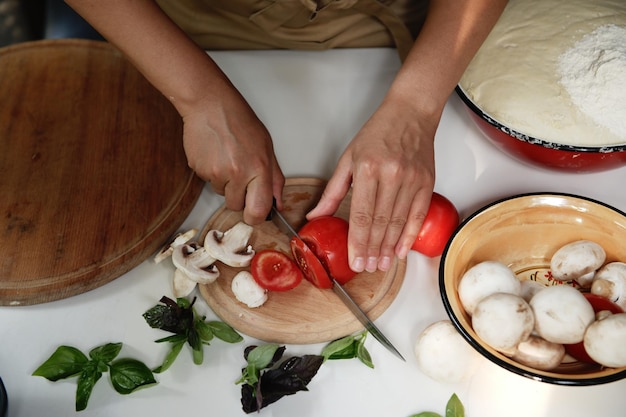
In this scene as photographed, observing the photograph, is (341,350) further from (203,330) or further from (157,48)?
(157,48)

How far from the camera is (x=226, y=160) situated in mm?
1170

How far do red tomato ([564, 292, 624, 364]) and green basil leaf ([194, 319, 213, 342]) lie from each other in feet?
1.97

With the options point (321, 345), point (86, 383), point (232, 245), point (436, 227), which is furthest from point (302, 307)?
point (86, 383)

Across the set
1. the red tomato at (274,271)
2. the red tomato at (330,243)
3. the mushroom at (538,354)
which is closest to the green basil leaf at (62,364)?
the red tomato at (274,271)

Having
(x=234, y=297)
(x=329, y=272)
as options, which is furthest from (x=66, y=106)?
(x=329, y=272)

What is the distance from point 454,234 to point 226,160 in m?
0.42

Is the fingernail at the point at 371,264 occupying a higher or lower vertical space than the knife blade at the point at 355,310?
higher

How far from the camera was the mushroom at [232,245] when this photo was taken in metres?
1.20

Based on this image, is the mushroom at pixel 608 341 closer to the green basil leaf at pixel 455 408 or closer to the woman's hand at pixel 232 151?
the green basil leaf at pixel 455 408

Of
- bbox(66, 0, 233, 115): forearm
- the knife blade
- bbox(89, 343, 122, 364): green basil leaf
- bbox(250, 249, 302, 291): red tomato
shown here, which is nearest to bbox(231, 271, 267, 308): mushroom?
bbox(250, 249, 302, 291): red tomato

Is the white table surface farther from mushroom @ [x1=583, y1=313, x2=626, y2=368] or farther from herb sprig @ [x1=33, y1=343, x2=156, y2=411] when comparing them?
mushroom @ [x1=583, y1=313, x2=626, y2=368]

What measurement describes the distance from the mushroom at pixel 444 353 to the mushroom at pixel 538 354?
0.09m

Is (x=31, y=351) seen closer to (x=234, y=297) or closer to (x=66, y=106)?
(x=234, y=297)

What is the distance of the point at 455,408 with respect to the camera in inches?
42.3
